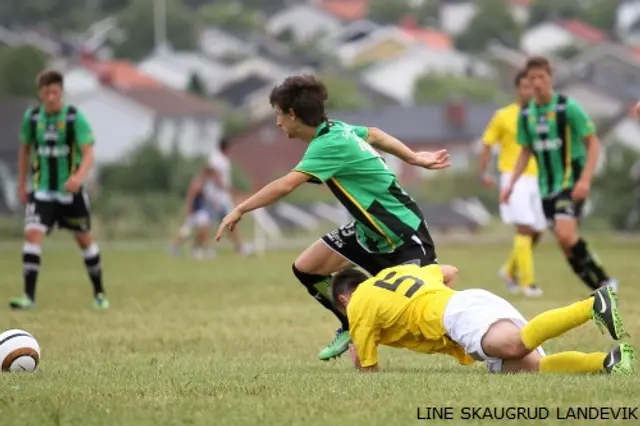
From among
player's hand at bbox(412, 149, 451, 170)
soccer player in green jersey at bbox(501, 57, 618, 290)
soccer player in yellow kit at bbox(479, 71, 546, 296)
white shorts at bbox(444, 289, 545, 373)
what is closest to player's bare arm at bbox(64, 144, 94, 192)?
soccer player in green jersey at bbox(501, 57, 618, 290)

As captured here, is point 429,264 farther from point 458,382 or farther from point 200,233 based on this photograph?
point 200,233

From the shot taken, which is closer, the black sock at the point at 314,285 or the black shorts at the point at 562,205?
the black sock at the point at 314,285

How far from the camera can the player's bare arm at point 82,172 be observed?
1692cm

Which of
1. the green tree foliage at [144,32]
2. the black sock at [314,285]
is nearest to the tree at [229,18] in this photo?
the green tree foliage at [144,32]

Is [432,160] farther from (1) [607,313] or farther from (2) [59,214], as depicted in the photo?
(2) [59,214]

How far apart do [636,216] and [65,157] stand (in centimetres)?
2794

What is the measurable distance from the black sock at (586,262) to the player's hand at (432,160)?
562 centimetres

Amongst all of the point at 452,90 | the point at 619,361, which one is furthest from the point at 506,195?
the point at 452,90

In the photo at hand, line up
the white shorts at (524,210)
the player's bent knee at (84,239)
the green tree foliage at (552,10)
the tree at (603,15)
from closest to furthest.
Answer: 1. the player's bent knee at (84,239)
2. the white shorts at (524,210)
3. the tree at (603,15)
4. the green tree foliage at (552,10)

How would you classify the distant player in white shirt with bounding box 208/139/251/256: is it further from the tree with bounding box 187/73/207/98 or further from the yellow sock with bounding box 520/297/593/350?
the tree with bounding box 187/73/207/98

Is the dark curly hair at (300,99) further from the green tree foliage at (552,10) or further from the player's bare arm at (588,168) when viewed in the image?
the green tree foliage at (552,10)

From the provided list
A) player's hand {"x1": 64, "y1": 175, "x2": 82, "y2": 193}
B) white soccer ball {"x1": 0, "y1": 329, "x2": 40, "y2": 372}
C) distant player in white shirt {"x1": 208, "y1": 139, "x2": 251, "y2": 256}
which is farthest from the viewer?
distant player in white shirt {"x1": 208, "y1": 139, "x2": 251, "y2": 256}

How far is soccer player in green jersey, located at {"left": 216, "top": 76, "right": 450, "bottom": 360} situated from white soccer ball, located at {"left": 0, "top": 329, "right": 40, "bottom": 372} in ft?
5.57

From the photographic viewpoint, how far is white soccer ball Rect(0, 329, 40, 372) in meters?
11.3
